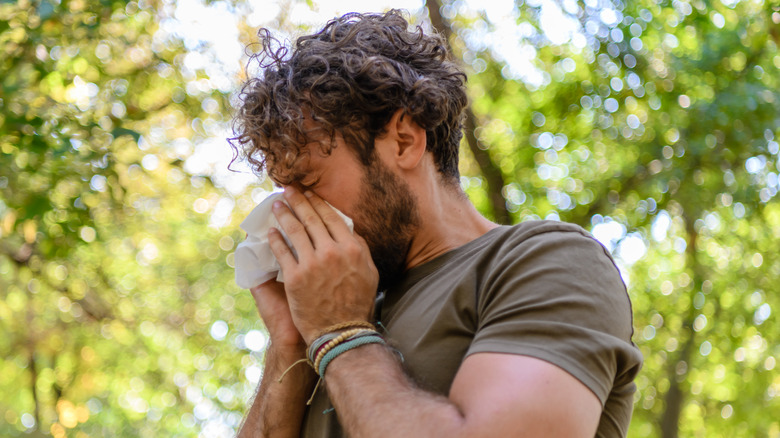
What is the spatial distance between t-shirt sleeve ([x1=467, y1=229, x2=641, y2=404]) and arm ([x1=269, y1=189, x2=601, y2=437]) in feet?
0.12

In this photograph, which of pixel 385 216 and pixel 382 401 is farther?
pixel 385 216

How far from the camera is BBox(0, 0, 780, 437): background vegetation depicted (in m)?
4.62

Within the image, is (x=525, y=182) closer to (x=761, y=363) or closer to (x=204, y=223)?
(x=761, y=363)

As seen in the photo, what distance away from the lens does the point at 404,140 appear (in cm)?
204

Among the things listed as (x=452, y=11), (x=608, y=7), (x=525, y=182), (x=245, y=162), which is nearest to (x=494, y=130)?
(x=525, y=182)

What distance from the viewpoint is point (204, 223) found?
12.8 metres

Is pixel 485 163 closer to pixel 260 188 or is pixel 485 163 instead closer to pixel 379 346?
pixel 260 188

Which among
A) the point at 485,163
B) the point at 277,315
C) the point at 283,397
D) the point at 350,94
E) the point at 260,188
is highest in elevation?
the point at 350,94

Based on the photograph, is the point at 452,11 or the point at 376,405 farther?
the point at 452,11

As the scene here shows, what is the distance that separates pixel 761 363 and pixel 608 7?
23.4ft

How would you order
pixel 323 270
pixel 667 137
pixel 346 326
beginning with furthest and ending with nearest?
pixel 667 137 → pixel 323 270 → pixel 346 326

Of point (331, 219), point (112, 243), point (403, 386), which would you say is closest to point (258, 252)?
point (331, 219)

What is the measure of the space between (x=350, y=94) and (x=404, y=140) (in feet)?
0.63

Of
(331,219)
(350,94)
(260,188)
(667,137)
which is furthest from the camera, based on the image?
(260,188)
